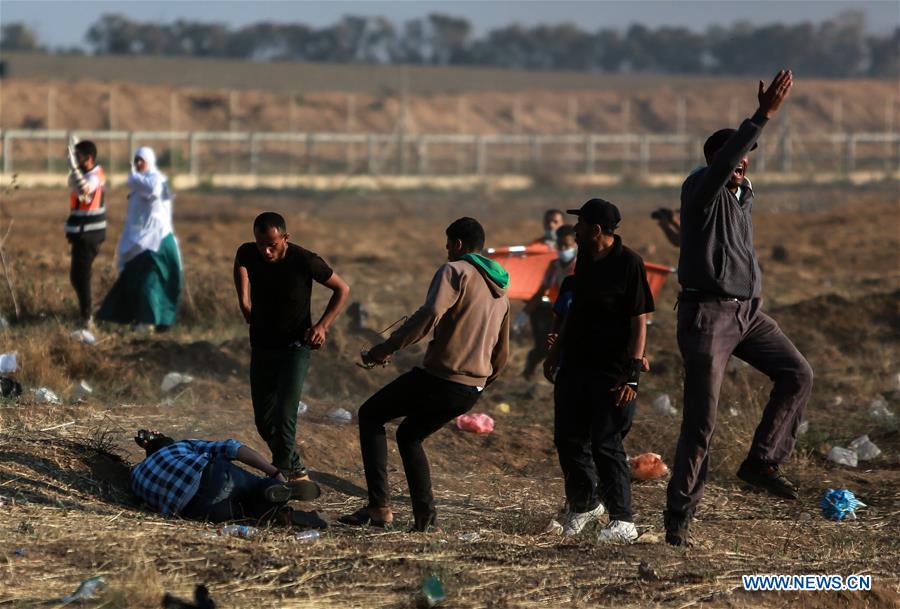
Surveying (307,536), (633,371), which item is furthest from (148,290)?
(633,371)

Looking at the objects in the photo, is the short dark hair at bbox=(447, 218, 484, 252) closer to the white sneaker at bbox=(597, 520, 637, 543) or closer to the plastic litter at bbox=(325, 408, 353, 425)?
the white sneaker at bbox=(597, 520, 637, 543)

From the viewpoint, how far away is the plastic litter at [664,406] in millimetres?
10988

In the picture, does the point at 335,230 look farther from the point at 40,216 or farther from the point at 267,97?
the point at 267,97

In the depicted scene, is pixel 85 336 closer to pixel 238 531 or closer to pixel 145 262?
pixel 145 262

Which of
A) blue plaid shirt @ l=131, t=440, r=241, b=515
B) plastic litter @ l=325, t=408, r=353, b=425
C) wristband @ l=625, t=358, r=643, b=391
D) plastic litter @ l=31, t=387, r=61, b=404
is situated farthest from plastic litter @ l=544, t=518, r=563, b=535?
plastic litter @ l=31, t=387, r=61, b=404

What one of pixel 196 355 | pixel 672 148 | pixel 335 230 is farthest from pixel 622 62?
pixel 196 355

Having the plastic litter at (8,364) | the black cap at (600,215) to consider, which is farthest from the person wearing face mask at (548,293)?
the black cap at (600,215)

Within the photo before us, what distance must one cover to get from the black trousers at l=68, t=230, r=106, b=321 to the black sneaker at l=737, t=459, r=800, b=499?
711 cm

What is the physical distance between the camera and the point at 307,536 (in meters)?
6.75

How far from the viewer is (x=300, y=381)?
306 inches

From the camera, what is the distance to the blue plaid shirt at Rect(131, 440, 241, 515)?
7133 millimetres

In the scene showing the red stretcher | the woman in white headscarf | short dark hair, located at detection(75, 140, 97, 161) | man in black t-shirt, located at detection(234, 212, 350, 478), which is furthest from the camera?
the woman in white headscarf

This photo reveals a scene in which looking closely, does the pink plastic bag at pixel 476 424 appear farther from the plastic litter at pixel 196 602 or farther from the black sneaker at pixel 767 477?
the plastic litter at pixel 196 602

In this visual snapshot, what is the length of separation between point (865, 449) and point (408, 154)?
45.7 metres
